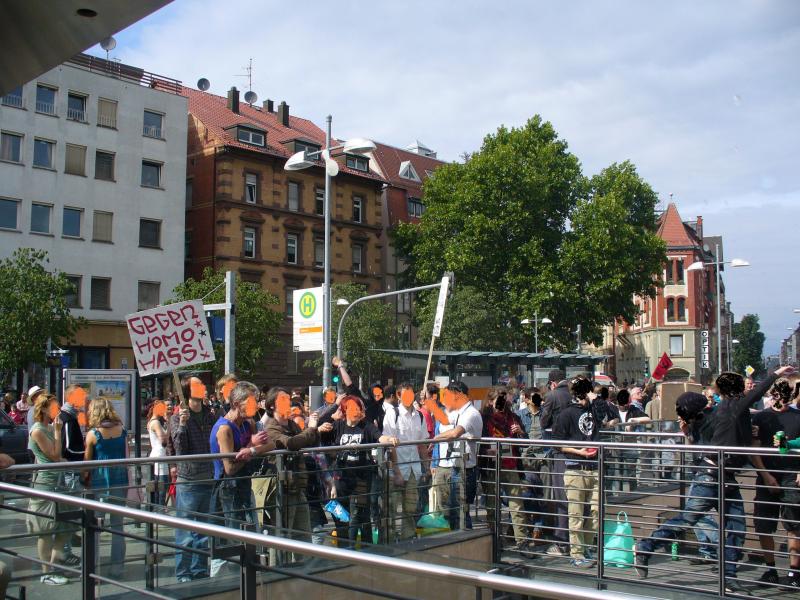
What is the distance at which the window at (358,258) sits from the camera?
60188 mm

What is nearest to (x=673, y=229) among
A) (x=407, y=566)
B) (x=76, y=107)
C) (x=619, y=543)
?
(x=76, y=107)

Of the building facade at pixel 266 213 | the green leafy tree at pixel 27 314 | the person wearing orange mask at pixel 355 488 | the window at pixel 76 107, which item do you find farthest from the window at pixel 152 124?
the person wearing orange mask at pixel 355 488

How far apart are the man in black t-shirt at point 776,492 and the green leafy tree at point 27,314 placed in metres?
30.3

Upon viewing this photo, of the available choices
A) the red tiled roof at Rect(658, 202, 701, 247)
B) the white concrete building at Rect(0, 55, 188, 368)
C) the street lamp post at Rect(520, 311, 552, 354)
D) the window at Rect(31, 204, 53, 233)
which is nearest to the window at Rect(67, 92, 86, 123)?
the white concrete building at Rect(0, 55, 188, 368)

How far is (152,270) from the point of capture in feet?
154

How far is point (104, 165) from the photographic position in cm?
4519

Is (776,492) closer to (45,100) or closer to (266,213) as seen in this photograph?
(45,100)

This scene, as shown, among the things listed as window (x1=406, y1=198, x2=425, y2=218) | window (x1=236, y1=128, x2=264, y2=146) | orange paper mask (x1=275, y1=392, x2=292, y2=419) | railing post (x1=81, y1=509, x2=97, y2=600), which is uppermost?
window (x1=236, y1=128, x2=264, y2=146)

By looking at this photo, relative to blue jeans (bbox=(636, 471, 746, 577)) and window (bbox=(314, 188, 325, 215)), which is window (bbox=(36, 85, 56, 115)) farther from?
blue jeans (bbox=(636, 471, 746, 577))

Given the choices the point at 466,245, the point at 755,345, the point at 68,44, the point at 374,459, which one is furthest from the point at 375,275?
the point at 755,345

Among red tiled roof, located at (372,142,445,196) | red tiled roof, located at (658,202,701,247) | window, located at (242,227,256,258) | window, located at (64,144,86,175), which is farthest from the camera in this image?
red tiled roof, located at (658,202,701,247)

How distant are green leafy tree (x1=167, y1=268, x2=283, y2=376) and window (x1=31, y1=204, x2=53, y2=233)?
6.67 meters

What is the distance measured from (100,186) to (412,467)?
38274mm

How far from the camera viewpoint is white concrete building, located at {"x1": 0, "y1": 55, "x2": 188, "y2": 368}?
138 ft
